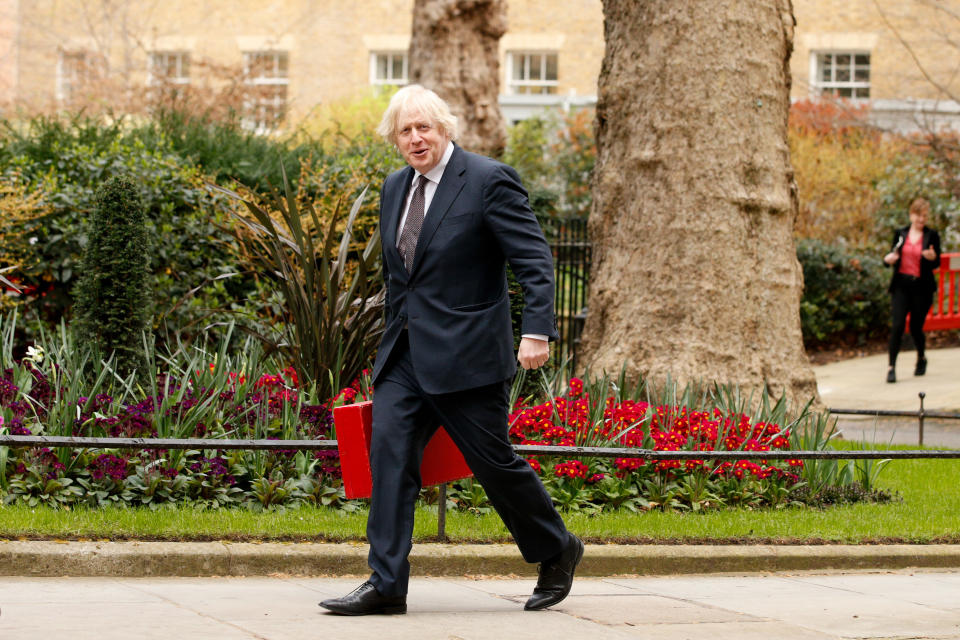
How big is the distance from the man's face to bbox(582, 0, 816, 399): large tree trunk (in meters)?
3.98

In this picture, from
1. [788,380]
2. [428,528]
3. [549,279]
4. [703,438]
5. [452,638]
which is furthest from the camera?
[788,380]

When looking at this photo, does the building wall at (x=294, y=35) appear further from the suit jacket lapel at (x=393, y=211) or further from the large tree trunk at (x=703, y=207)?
the suit jacket lapel at (x=393, y=211)

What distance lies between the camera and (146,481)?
646 cm

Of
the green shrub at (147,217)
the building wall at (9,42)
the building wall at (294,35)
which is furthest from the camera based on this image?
the building wall at (9,42)

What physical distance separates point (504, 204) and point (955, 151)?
16.8 meters

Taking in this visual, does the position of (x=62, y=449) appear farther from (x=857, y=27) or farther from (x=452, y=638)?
(x=857, y=27)

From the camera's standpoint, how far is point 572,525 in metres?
6.42

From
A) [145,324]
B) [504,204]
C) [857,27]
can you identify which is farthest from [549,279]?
[857,27]

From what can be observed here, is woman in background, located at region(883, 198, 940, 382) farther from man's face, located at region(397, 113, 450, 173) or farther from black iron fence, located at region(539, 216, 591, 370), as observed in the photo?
man's face, located at region(397, 113, 450, 173)

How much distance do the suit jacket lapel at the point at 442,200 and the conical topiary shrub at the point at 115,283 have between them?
3364 mm

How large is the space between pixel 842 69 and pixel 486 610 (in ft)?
85.2

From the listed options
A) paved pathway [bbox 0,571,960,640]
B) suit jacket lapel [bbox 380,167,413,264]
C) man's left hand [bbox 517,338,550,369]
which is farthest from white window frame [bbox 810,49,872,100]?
man's left hand [bbox 517,338,550,369]

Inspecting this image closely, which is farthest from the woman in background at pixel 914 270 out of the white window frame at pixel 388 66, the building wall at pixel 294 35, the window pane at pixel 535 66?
the white window frame at pixel 388 66

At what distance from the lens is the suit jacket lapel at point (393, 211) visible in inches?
193
